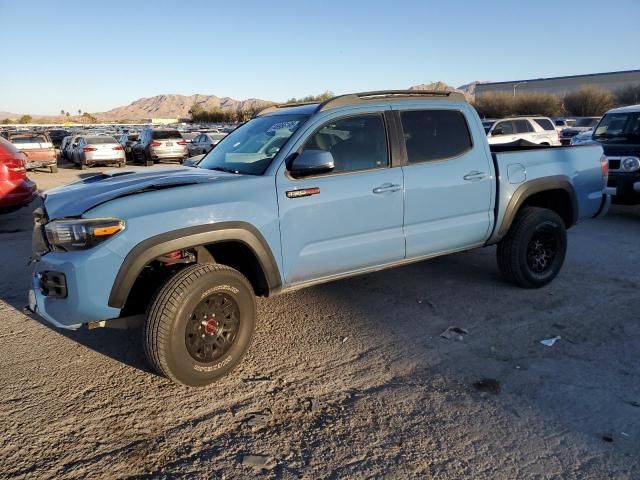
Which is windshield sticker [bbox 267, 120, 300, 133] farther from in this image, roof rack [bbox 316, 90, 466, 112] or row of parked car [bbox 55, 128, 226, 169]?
row of parked car [bbox 55, 128, 226, 169]

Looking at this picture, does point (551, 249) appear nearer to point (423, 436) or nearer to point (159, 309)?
point (423, 436)

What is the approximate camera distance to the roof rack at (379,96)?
4.18 meters

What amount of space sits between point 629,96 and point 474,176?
48297mm

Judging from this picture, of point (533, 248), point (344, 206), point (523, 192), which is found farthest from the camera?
point (533, 248)

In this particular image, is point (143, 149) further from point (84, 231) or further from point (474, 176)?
point (84, 231)

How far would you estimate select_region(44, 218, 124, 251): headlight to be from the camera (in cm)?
318

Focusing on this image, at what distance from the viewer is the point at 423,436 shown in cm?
294

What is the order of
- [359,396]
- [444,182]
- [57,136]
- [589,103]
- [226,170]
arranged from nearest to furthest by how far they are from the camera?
[359,396], [226,170], [444,182], [57,136], [589,103]

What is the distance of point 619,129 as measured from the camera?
1000 centimetres

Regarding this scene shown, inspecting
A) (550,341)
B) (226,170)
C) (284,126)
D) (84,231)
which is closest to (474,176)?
(550,341)

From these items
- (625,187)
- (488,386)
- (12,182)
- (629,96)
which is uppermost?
(629,96)

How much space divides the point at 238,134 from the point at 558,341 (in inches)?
129

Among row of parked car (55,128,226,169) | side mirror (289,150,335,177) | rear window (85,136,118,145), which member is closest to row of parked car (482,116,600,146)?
row of parked car (55,128,226,169)

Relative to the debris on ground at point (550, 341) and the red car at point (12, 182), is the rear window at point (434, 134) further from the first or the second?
the red car at point (12, 182)
